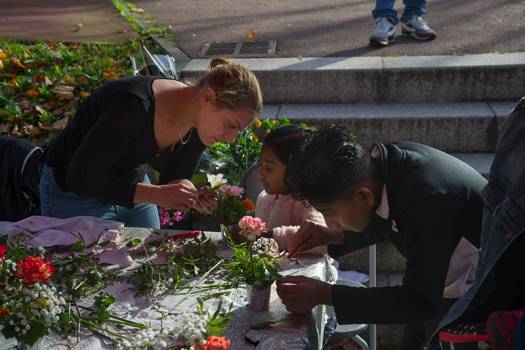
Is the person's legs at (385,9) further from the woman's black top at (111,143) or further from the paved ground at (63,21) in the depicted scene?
the woman's black top at (111,143)

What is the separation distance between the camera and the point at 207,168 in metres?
3.84

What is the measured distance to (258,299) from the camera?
6.92ft

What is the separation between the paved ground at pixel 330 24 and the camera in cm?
560

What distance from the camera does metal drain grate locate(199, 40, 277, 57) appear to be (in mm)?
5695

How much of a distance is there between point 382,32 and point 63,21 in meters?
3.52

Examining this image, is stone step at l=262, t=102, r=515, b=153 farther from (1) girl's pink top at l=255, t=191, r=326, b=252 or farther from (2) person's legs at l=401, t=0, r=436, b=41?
(1) girl's pink top at l=255, t=191, r=326, b=252

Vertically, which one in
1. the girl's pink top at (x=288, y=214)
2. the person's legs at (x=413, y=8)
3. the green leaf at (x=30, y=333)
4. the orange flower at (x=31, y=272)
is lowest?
the person's legs at (x=413, y=8)

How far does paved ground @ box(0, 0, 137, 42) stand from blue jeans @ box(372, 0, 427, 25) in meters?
2.32

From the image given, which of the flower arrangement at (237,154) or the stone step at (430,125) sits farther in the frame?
the stone step at (430,125)

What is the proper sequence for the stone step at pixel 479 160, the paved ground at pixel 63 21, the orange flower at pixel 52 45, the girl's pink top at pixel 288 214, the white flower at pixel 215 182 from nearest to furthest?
the white flower at pixel 215 182 < the girl's pink top at pixel 288 214 < the stone step at pixel 479 160 < the orange flower at pixel 52 45 < the paved ground at pixel 63 21

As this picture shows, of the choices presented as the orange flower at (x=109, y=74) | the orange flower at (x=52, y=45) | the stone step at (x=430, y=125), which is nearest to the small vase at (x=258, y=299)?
the stone step at (x=430, y=125)

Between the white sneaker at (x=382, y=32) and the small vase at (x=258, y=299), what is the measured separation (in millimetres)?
3841

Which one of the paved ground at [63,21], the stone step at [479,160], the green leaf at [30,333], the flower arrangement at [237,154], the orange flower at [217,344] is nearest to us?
the orange flower at [217,344]

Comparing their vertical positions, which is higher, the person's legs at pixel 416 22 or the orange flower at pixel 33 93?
the person's legs at pixel 416 22
